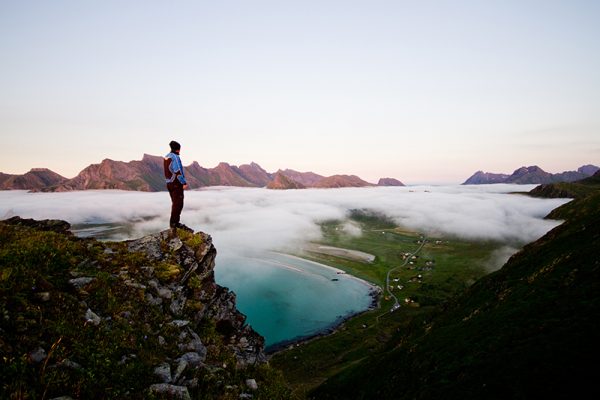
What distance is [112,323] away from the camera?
13070mm

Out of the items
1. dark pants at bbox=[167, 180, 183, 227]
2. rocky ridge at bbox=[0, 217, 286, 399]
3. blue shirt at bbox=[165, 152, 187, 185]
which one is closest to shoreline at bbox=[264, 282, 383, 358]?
dark pants at bbox=[167, 180, 183, 227]

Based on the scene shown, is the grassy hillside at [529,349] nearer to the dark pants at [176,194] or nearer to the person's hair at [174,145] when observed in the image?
the dark pants at [176,194]

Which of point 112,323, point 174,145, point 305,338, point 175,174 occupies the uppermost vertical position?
point 174,145

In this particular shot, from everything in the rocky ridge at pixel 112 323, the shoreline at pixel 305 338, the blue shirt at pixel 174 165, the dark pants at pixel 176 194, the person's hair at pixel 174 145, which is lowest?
the shoreline at pixel 305 338

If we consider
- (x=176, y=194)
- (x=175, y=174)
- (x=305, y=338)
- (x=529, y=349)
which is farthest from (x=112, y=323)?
(x=305, y=338)

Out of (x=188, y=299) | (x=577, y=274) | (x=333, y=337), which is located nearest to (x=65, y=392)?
(x=188, y=299)

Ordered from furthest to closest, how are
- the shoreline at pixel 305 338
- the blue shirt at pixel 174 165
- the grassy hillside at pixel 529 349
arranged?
the shoreline at pixel 305 338, the blue shirt at pixel 174 165, the grassy hillside at pixel 529 349

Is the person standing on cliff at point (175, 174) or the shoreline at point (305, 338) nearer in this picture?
the person standing on cliff at point (175, 174)

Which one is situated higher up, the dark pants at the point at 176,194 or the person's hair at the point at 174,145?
the person's hair at the point at 174,145

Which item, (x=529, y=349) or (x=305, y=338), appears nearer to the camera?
(x=529, y=349)

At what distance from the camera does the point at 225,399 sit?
11.9m

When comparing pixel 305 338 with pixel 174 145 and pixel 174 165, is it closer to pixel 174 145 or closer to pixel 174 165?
pixel 174 165

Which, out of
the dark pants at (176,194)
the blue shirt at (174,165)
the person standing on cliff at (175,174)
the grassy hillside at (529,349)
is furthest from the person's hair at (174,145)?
A: the grassy hillside at (529,349)

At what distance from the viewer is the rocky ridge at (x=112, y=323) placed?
9.01 meters
